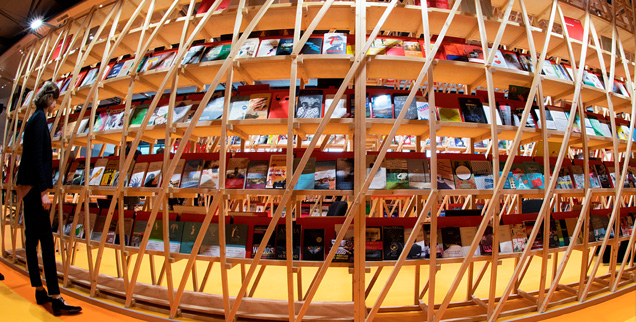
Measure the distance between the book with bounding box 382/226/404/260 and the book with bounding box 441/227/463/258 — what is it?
1.24ft

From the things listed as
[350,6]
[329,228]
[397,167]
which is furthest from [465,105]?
[329,228]

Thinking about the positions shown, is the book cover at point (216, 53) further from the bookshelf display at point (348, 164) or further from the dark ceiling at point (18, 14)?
the dark ceiling at point (18, 14)

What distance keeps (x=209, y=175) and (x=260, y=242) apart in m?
0.75

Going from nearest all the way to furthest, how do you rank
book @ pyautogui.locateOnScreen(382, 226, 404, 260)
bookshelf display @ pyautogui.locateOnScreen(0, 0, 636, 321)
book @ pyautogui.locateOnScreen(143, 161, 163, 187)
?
1. bookshelf display @ pyautogui.locateOnScreen(0, 0, 636, 321)
2. book @ pyautogui.locateOnScreen(382, 226, 404, 260)
3. book @ pyautogui.locateOnScreen(143, 161, 163, 187)

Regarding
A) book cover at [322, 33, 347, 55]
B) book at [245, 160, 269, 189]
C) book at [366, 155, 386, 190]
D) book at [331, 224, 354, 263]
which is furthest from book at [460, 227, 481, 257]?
book cover at [322, 33, 347, 55]

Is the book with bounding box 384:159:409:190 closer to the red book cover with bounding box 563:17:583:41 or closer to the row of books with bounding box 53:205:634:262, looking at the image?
the row of books with bounding box 53:205:634:262

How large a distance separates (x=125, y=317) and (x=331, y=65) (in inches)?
109

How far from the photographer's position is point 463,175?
8.41ft

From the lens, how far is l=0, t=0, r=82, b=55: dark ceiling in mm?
5551

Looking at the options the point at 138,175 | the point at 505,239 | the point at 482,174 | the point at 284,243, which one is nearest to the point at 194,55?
the point at 138,175

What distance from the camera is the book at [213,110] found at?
105 inches

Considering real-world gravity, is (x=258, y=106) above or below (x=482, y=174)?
above

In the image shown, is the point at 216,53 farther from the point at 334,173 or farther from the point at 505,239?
the point at 505,239

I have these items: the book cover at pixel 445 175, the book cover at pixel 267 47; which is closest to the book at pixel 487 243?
the book cover at pixel 445 175
